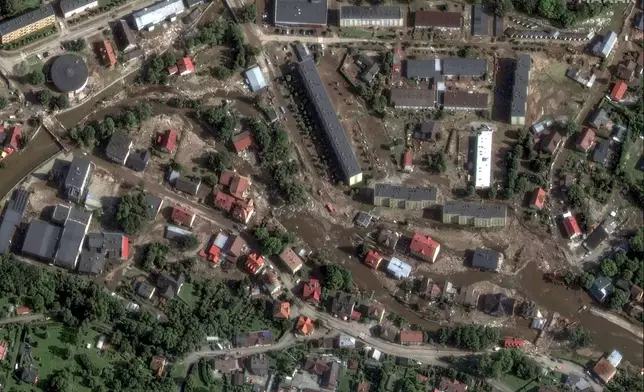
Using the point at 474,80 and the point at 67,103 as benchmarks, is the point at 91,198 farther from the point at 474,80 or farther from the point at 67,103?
the point at 474,80

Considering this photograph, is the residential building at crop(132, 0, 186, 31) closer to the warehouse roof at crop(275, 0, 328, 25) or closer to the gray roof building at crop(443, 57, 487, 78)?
the warehouse roof at crop(275, 0, 328, 25)

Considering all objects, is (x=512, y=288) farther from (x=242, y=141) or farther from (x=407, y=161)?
(x=242, y=141)

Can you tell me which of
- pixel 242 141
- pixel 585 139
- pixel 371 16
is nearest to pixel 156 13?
pixel 242 141

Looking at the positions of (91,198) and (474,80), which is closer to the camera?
(91,198)

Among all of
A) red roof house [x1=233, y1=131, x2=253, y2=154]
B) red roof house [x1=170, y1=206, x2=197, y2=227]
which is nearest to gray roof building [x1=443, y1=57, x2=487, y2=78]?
red roof house [x1=233, y1=131, x2=253, y2=154]

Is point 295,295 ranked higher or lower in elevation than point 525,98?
Result: lower

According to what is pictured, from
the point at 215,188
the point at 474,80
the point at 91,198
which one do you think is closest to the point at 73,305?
the point at 91,198
